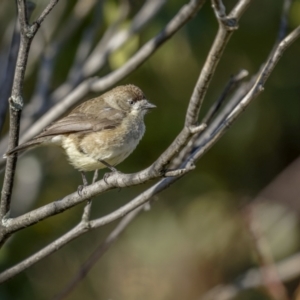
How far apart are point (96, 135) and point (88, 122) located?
13 centimetres

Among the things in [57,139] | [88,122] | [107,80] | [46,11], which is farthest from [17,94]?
[88,122]

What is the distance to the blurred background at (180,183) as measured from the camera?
18.7ft

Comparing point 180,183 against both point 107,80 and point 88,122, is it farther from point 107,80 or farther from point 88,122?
point 107,80

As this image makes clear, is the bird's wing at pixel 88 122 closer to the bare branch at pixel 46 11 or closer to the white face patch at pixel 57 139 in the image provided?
the white face patch at pixel 57 139

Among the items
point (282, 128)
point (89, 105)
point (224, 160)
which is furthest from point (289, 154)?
point (89, 105)

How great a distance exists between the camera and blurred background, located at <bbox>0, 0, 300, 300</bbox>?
5.71 meters

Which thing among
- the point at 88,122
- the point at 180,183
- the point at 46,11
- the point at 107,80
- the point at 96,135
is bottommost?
the point at 180,183

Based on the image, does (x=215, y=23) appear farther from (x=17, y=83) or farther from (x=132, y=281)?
(x=17, y=83)

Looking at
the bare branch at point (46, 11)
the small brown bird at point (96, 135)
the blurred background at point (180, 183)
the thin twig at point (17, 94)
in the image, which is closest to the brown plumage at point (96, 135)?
the small brown bird at point (96, 135)

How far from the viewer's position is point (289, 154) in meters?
7.34

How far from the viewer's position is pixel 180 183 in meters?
7.12

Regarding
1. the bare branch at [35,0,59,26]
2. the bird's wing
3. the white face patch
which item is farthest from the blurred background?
the bare branch at [35,0,59,26]

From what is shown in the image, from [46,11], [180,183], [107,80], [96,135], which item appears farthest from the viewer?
[180,183]

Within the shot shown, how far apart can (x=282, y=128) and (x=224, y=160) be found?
2.52ft
